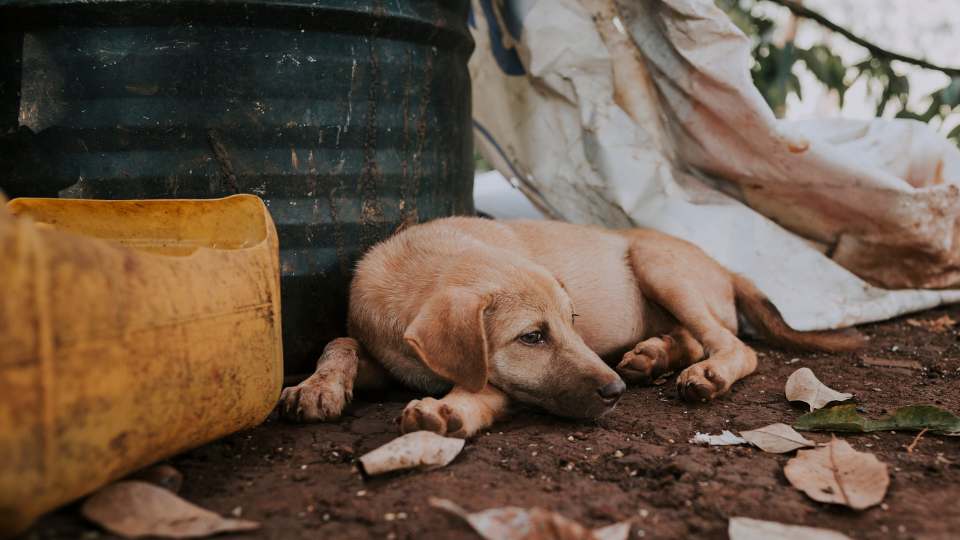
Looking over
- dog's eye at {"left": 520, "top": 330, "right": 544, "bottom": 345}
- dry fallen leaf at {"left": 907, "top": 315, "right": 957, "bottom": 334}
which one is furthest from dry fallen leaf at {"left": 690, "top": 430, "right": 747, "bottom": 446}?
dry fallen leaf at {"left": 907, "top": 315, "right": 957, "bottom": 334}

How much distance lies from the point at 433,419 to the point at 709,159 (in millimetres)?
2587

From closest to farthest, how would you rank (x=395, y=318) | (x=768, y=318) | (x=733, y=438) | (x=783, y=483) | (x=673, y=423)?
(x=783, y=483), (x=733, y=438), (x=673, y=423), (x=395, y=318), (x=768, y=318)

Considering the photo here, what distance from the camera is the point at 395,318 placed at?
2.90 metres

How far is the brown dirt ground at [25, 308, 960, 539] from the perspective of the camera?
185 cm

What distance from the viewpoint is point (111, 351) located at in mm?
1664

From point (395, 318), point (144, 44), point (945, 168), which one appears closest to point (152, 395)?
point (395, 318)

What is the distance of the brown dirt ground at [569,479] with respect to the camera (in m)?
1.85

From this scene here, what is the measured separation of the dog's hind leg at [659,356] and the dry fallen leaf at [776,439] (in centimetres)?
74

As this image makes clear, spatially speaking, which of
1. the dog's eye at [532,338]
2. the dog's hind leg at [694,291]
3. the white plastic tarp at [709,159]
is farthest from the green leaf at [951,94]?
the dog's eye at [532,338]

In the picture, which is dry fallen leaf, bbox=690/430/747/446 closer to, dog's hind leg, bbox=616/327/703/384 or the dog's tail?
dog's hind leg, bbox=616/327/703/384

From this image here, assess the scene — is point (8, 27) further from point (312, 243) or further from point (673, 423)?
point (673, 423)

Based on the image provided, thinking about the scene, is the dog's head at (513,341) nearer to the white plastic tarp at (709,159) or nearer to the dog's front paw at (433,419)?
the dog's front paw at (433,419)

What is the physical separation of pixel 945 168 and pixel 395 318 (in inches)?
130

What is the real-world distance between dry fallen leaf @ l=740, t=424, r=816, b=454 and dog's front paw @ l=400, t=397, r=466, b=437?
0.90 meters
